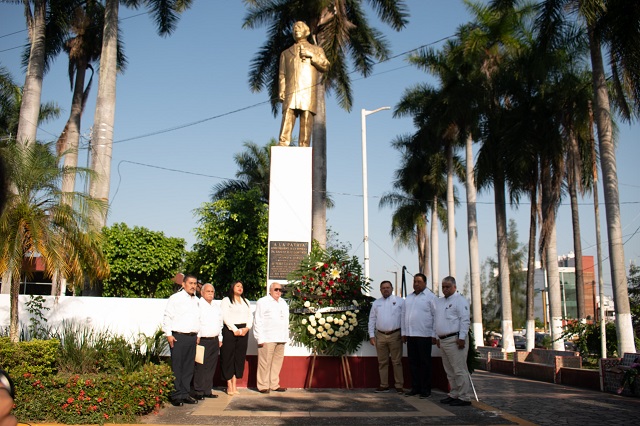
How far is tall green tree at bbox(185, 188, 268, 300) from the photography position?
23.2 metres

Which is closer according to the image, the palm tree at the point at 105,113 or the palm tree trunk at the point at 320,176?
the palm tree at the point at 105,113

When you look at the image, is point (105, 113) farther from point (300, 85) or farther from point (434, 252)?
point (434, 252)

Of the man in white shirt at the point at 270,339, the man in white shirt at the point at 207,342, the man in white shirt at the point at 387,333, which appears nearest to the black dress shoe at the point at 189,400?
the man in white shirt at the point at 207,342

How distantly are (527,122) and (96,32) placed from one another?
17184mm

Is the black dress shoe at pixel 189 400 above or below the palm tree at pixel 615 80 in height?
below

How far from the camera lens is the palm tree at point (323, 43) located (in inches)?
837

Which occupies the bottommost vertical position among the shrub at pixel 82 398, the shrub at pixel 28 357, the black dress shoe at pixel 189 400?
the black dress shoe at pixel 189 400

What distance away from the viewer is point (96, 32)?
998 inches

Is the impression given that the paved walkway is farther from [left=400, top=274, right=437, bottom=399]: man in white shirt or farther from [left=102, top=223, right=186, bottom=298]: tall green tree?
[left=102, top=223, right=186, bottom=298]: tall green tree

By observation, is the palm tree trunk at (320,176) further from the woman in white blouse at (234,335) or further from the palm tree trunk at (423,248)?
the palm tree trunk at (423,248)

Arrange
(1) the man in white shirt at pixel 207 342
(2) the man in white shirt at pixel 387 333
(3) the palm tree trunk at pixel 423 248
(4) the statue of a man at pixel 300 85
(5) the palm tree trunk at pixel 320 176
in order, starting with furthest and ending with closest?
(3) the palm tree trunk at pixel 423 248 → (5) the palm tree trunk at pixel 320 176 → (4) the statue of a man at pixel 300 85 → (2) the man in white shirt at pixel 387 333 → (1) the man in white shirt at pixel 207 342

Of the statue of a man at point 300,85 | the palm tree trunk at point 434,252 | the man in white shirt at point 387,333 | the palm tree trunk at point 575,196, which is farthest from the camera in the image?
the palm tree trunk at point 434,252

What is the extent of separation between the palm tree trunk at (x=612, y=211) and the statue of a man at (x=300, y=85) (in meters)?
6.45

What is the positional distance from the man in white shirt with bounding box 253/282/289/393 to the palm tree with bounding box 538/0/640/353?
832 centimetres
